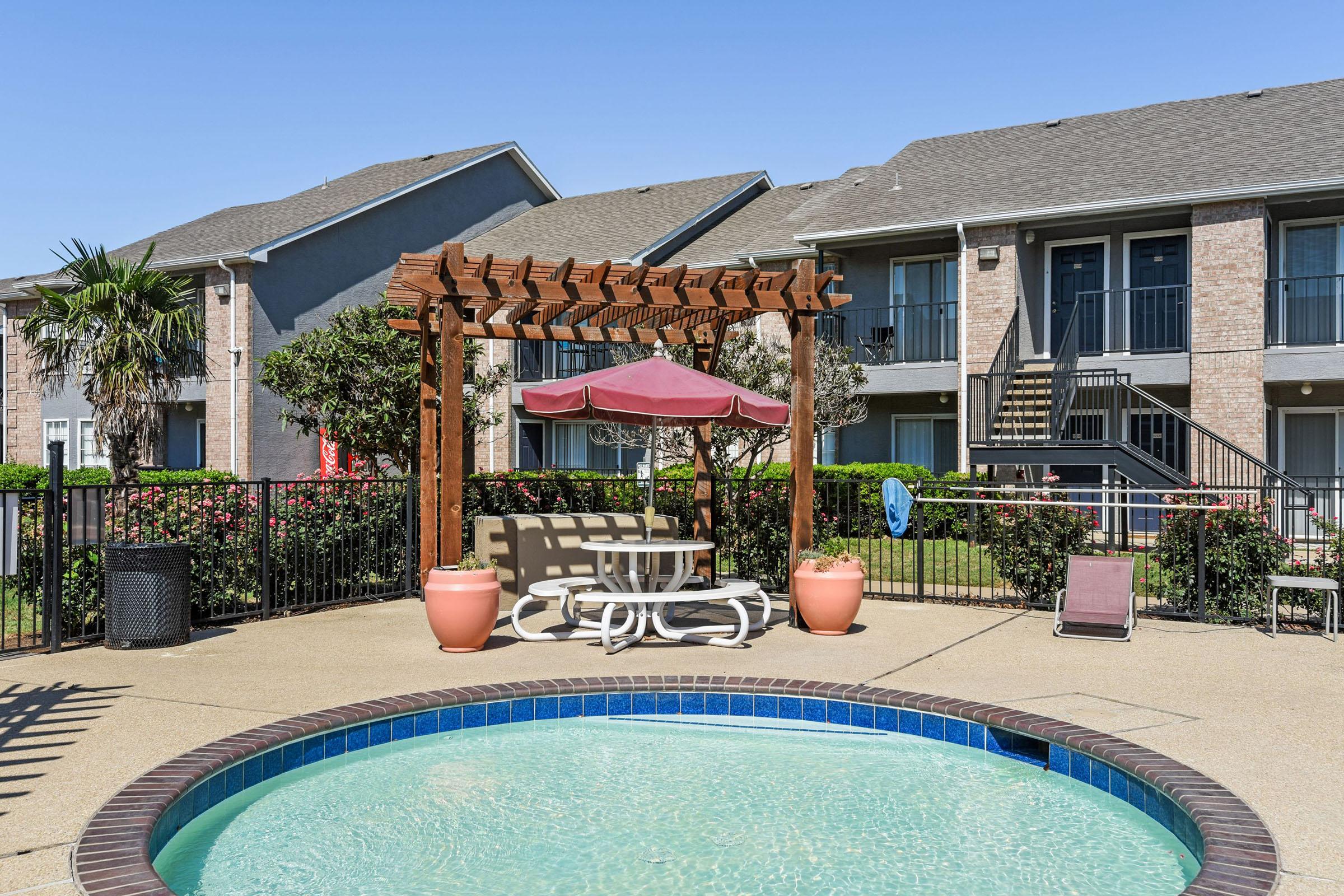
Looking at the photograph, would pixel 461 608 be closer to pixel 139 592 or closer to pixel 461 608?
pixel 461 608

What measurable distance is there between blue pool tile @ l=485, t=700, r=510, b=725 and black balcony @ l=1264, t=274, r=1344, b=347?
1546 cm

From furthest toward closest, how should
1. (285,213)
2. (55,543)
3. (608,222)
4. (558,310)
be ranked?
1. (608,222)
2. (285,213)
3. (558,310)
4. (55,543)

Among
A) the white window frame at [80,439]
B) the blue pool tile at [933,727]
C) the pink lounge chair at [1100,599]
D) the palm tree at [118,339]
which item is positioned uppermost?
the palm tree at [118,339]

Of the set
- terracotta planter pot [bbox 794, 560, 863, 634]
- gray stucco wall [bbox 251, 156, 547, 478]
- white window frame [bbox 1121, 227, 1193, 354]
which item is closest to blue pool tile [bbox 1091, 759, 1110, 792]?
terracotta planter pot [bbox 794, 560, 863, 634]

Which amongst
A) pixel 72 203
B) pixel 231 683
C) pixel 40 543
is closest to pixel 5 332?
pixel 72 203

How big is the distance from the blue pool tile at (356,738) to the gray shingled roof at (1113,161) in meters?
15.6

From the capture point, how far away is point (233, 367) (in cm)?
2202

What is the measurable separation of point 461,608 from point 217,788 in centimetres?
303

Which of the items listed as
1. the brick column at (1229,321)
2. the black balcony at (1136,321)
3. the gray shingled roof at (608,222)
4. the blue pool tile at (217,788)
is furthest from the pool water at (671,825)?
the gray shingled roof at (608,222)

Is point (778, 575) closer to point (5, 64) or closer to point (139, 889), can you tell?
point (139, 889)

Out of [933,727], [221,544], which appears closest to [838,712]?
[933,727]

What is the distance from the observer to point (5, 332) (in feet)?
91.6

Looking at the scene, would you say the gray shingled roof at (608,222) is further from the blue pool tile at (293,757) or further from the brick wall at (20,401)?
the blue pool tile at (293,757)

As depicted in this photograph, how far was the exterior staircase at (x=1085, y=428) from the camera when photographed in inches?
580
